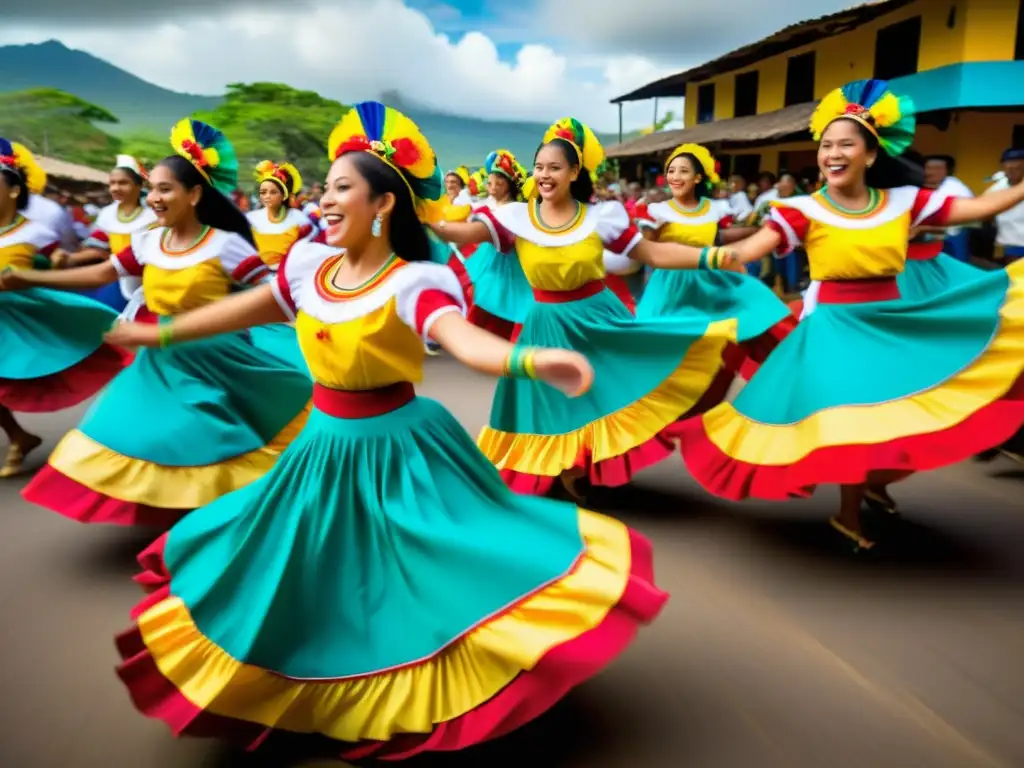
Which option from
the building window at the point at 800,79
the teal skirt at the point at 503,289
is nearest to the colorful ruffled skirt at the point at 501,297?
the teal skirt at the point at 503,289

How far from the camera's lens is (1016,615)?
2965 mm

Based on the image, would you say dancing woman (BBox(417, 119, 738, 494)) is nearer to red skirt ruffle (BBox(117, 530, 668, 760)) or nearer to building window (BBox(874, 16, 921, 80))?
red skirt ruffle (BBox(117, 530, 668, 760))

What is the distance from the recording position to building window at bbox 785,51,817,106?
56.9 feet

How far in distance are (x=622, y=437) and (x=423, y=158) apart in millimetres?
1890

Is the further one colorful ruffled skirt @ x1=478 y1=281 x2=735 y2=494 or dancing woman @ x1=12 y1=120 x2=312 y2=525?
colorful ruffled skirt @ x1=478 y1=281 x2=735 y2=494

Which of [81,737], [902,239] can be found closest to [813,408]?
[902,239]

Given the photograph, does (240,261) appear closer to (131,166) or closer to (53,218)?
(53,218)

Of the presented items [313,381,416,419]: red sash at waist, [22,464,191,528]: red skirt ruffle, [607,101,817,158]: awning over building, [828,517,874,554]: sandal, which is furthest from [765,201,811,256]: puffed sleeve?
[607,101,817,158]: awning over building

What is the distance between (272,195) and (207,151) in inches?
164

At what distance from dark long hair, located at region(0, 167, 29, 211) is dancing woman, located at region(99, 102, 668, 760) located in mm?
3387

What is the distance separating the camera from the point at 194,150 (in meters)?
3.61

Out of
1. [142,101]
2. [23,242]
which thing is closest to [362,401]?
[23,242]

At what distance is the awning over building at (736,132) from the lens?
14.9 meters

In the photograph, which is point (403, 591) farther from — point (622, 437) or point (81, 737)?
point (622, 437)
